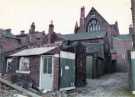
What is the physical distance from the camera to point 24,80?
17.2 metres

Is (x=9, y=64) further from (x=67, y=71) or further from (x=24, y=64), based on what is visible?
(x=67, y=71)

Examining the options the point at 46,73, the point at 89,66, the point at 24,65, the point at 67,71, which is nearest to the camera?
the point at 46,73

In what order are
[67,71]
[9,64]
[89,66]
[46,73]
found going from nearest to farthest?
[46,73]
[67,71]
[9,64]
[89,66]

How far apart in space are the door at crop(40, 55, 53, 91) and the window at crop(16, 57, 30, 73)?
144 cm

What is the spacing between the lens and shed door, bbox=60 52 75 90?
1716cm

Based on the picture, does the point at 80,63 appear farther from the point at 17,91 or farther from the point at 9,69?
the point at 17,91

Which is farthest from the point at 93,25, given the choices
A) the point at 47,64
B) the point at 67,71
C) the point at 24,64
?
the point at 47,64

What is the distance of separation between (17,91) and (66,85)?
172 inches

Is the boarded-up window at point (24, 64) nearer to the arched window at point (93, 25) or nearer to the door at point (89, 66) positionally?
the door at point (89, 66)

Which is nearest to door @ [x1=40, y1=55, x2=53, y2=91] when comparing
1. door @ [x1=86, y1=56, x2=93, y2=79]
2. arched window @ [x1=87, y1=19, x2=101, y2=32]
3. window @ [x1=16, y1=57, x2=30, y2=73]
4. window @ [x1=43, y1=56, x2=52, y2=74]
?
window @ [x1=43, y1=56, x2=52, y2=74]

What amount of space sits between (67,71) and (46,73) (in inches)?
80.1

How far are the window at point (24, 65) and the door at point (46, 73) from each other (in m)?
1.44

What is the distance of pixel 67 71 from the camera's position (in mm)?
17859

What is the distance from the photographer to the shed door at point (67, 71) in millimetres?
17156
